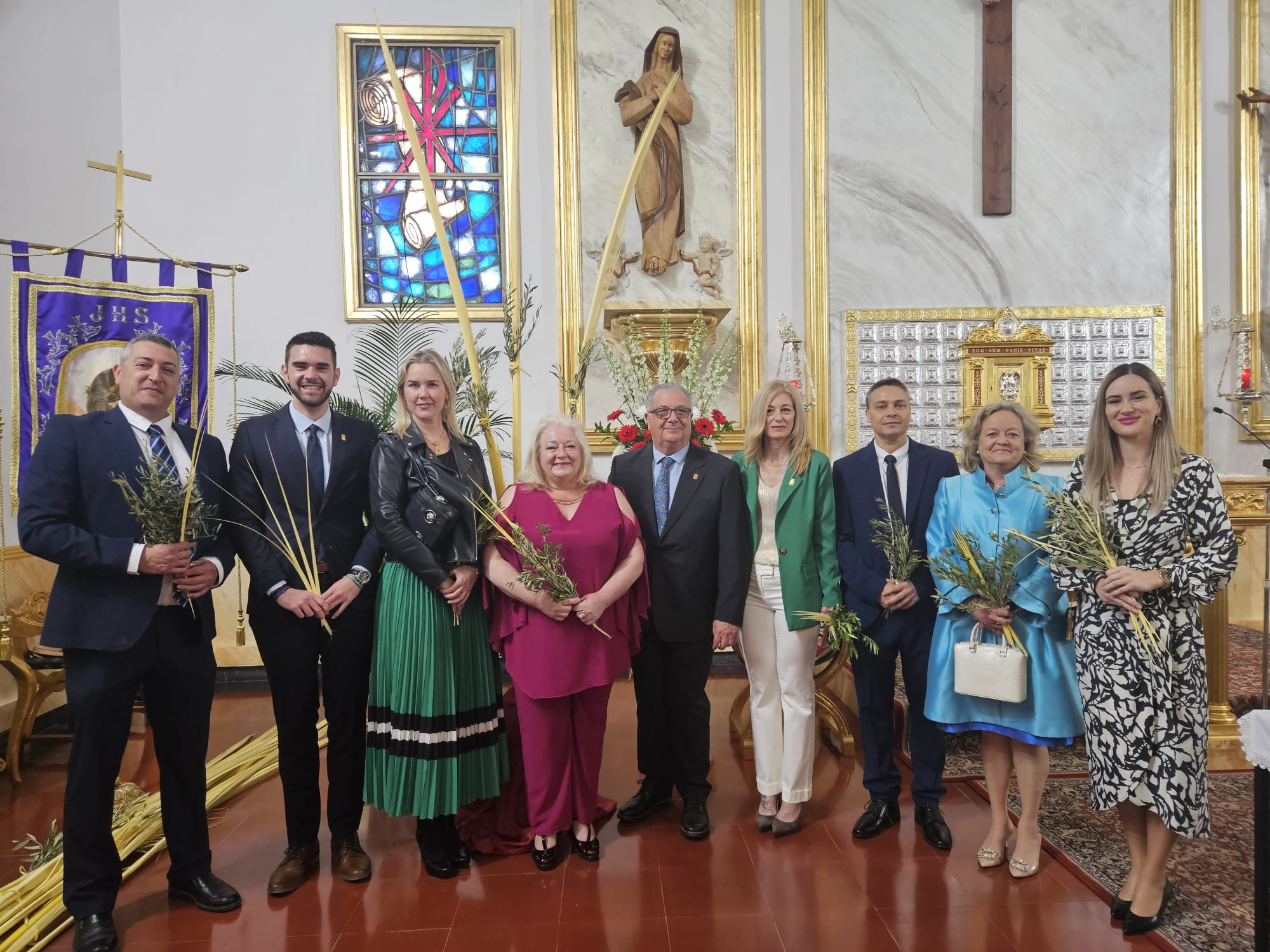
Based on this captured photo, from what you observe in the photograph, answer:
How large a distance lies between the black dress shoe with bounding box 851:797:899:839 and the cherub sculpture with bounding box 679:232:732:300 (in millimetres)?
4174

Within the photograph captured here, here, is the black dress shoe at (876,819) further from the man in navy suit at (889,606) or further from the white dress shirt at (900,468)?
the white dress shirt at (900,468)

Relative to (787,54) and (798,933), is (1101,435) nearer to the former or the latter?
(798,933)

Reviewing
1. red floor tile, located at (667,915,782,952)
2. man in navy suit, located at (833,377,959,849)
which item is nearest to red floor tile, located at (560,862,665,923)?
red floor tile, located at (667,915,782,952)

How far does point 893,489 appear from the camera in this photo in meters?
3.18

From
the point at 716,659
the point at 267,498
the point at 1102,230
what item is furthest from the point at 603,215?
the point at 267,498

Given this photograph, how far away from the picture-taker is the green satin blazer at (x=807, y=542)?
122 inches

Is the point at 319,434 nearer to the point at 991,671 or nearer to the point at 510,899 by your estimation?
the point at 510,899

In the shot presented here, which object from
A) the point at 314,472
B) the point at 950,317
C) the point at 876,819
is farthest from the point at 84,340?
the point at 950,317

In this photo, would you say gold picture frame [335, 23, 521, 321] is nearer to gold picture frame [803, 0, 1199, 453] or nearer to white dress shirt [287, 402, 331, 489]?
gold picture frame [803, 0, 1199, 453]

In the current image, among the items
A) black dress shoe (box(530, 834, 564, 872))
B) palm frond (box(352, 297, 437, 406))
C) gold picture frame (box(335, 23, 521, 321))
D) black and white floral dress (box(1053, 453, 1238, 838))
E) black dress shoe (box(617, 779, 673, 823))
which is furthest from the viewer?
gold picture frame (box(335, 23, 521, 321))

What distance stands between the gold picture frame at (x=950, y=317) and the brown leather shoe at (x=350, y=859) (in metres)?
4.70

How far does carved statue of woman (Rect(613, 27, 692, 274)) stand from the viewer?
6.29 m

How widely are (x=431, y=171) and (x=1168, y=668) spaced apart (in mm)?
6170

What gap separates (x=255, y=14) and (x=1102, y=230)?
22.2 feet
